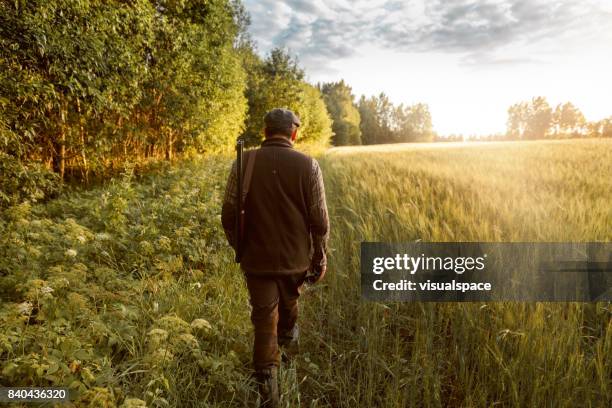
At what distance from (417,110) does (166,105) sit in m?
105

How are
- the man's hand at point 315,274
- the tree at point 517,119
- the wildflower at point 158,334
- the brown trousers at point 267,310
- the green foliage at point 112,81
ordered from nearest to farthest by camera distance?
the wildflower at point 158,334
the brown trousers at point 267,310
the man's hand at point 315,274
the green foliage at point 112,81
the tree at point 517,119

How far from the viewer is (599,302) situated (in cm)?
336

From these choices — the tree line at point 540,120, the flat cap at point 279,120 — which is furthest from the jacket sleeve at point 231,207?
the tree line at point 540,120

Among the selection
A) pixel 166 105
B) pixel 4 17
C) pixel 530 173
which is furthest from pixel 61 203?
pixel 530 173

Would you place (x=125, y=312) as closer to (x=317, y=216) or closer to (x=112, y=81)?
(x=317, y=216)

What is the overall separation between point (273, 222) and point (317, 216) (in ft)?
1.20

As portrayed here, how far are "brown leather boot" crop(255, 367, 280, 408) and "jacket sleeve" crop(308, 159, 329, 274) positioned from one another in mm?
949

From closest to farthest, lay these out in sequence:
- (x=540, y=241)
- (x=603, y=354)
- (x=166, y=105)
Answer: (x=603, y=354)
(x=540, y=241)
(x=166, y=105)

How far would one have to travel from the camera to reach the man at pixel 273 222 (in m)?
3.02

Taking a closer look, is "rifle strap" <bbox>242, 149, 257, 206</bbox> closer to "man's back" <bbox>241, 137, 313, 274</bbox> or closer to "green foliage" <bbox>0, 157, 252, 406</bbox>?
"man's back" <bbox>241, 137, 313, 274</bbox>

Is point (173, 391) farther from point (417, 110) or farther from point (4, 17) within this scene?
point (417, 110)

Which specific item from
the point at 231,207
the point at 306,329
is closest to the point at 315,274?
the point at 231,207

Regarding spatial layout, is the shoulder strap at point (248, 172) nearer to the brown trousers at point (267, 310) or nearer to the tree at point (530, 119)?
the brown trousers at point (267, 310)

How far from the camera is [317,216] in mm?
3111
